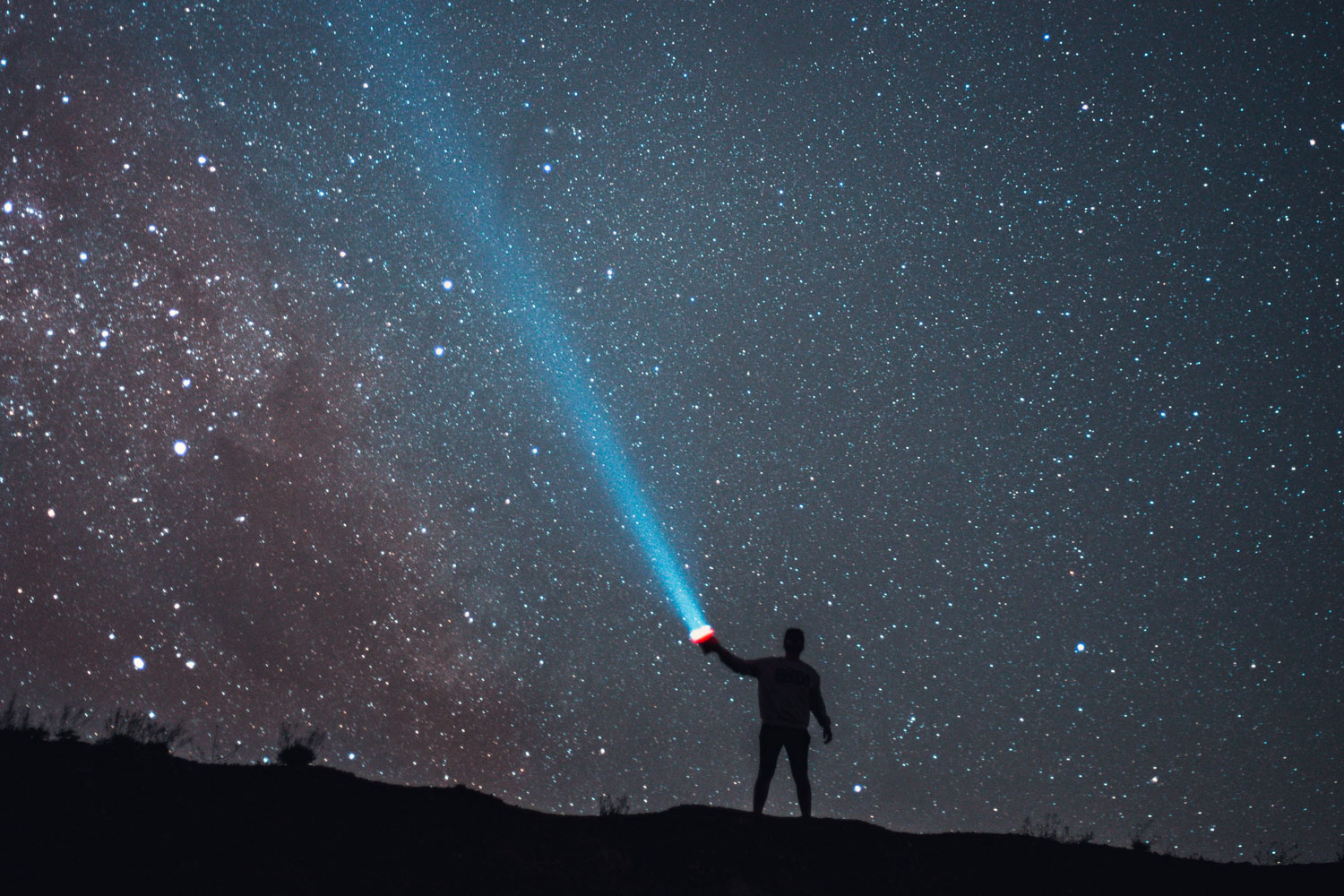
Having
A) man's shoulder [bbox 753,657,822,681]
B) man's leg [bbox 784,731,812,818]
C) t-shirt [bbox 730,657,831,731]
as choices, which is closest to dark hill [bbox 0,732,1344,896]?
man's leg [bbox 784,731,812,818]

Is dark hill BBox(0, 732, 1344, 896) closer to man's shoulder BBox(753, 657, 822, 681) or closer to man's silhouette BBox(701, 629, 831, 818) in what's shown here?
man's silhouette BBox(701, 629, 831, 818)

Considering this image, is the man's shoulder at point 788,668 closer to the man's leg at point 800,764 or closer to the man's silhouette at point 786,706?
the man's silhouette at point 786,706

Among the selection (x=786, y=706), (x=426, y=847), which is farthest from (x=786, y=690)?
(x=426, y=847)

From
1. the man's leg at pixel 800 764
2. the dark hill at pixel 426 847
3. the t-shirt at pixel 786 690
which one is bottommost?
the dark hill at pixel 426 847

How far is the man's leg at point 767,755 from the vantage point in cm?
690

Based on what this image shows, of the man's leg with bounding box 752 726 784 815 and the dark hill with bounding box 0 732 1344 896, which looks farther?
the man's leg with bounding box 752 726 784 815

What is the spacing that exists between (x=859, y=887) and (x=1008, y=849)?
2.01 m

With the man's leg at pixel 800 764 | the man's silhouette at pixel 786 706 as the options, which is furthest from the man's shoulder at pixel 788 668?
the man's leg at pixel 800 764

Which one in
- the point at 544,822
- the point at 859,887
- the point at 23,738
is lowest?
the point at 859,887

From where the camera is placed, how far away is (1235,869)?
292 inches

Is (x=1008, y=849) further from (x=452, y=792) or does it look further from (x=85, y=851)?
(x=85, y=851)

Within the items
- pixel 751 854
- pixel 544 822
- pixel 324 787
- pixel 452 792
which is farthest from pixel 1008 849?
pixel 324 787

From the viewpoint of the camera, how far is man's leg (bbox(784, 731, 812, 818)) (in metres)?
6.95

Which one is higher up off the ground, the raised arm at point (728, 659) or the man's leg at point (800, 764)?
the raised arm at point (728, 659)
